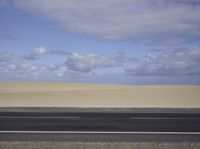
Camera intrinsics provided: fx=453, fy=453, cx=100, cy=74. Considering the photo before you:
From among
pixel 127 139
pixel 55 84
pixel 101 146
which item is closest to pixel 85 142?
pixel 101 146

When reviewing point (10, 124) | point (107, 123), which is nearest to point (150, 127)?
point (107, 123)

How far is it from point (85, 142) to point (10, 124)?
16.8ft

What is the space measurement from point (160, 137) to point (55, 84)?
59.2m

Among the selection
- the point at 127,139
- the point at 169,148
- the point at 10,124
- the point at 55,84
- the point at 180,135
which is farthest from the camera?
the point at 55,84

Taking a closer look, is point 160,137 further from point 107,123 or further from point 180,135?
point 107,123

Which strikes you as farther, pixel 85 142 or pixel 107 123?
pixel 107 123

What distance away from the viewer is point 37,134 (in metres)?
12.2

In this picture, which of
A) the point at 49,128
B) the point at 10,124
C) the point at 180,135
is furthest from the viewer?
the point at 10,124

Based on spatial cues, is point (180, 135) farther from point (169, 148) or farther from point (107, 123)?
point (107, 123)

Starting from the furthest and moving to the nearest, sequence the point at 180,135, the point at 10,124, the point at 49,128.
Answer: the point at 10,124
the point at 49,128
the point at 180,135

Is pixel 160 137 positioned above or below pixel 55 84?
below

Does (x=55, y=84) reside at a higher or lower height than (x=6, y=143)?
higher

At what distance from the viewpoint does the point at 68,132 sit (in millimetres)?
12672

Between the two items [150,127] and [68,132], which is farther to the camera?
[150,127]
